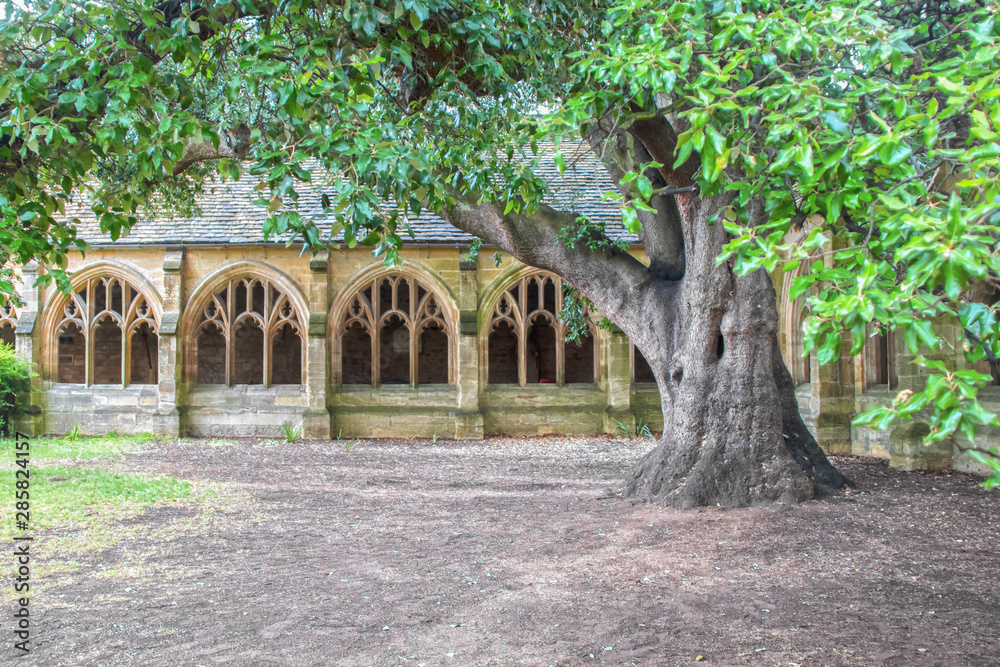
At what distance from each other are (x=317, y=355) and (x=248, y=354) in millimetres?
5907

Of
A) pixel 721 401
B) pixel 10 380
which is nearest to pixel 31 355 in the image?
pixel 10 380

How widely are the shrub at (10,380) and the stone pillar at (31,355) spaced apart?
0.37 ft

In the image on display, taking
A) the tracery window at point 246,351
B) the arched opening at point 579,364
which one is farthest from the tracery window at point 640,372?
the tracery window at point 246,351

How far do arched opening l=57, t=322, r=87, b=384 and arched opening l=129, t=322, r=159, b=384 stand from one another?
3.45 feet

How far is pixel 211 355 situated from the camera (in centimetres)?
1631

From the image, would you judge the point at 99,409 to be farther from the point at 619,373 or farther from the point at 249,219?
the point at 619,373

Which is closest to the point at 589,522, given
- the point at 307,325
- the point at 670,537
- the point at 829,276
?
the point at 670,537

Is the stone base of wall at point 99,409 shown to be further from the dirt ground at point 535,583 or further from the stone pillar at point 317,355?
the dirt ground at point 535,583

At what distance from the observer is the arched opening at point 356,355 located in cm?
1689

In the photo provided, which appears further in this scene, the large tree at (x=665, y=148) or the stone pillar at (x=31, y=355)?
the stone pillar at (x=31, y=355)

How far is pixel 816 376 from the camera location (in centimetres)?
934

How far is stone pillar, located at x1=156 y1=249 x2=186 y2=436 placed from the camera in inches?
463

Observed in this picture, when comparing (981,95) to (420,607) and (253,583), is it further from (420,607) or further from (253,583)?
(253,583)

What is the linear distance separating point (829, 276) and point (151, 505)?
19.9ft
